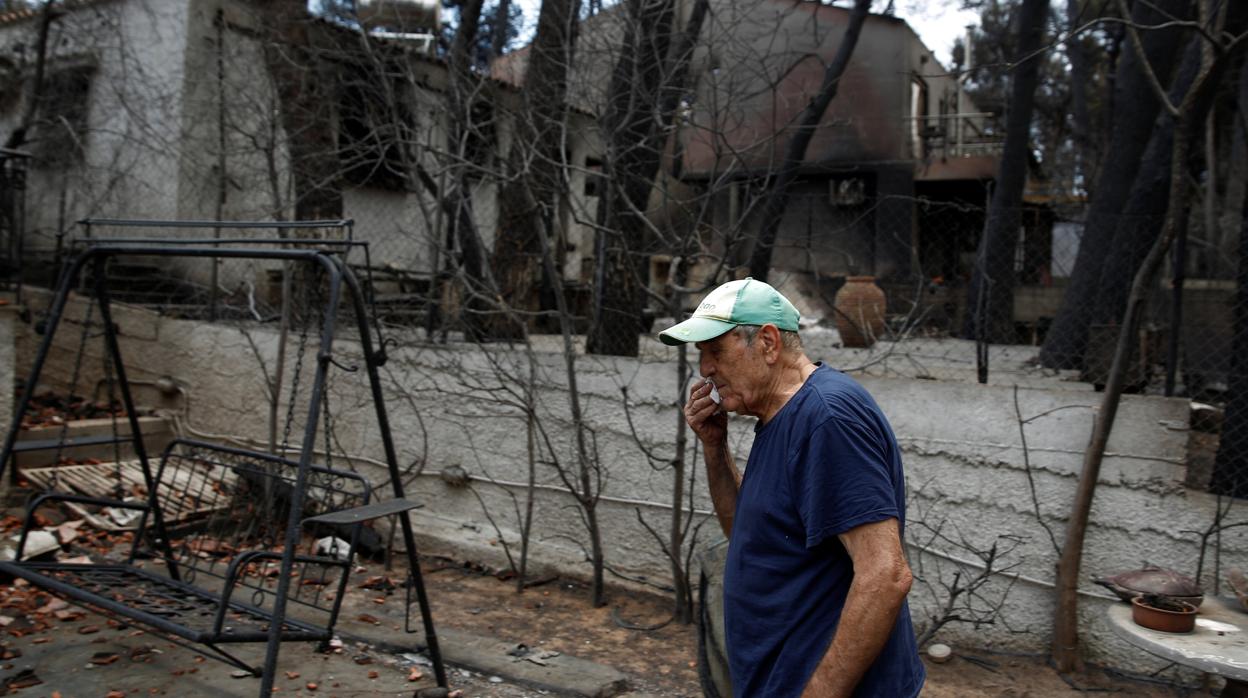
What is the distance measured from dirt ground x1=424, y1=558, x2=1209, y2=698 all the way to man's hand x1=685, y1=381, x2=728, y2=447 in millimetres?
1742

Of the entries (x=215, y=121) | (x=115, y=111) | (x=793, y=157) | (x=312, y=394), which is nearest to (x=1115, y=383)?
(x=793, y=157)

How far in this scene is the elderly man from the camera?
184 centimetres

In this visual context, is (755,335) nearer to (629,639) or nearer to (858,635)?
(858,635)

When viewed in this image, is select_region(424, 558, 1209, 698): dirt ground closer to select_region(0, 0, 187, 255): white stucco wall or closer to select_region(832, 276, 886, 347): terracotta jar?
select_region(832, 276, 886, 347): terracotta jar

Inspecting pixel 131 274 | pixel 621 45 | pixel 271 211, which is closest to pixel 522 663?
pixel 621 45

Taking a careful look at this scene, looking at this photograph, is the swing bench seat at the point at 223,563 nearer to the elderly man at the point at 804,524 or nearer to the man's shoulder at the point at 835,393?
the elderly man at the point at 804,524

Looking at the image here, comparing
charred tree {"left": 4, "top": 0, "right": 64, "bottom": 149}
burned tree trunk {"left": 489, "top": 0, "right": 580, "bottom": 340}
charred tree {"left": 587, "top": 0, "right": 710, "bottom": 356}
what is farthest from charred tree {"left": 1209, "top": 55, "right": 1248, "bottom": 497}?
charred tree {"left": 4, "top": 0, "right": 64, "bottom": 149}

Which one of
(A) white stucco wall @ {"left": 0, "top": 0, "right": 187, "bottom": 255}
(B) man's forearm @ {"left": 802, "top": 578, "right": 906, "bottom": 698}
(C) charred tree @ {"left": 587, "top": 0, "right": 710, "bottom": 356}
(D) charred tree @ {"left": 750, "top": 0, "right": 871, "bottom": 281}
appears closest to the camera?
(B) man's forearm @ {"left": 802, "top": 578, "right": 906, "bottom": 698}

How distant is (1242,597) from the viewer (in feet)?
11.5

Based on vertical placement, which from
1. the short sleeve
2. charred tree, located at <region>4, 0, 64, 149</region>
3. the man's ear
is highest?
charred tree, located at <region>4, 0, 64, 149</region>

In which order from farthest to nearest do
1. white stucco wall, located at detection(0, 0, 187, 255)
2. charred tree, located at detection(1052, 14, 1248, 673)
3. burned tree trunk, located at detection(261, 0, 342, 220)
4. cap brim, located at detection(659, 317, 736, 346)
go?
white stucco wall, located at detection(0, 0, 187, 255) < burned tree trunk, located at detection(261, 0, 342, 220) < charred tree, located at detection(1052, 14, 1248, 673) < cap brim, located at detection(659, 317, 736, 346)

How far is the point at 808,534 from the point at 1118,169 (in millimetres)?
7377

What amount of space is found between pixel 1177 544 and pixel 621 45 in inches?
160

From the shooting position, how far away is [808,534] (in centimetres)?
189
